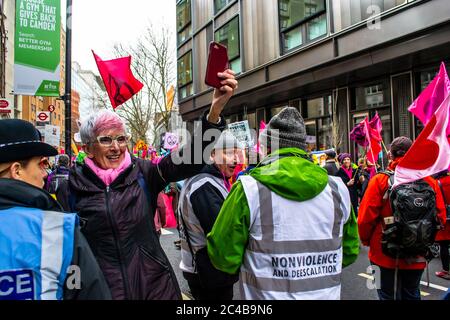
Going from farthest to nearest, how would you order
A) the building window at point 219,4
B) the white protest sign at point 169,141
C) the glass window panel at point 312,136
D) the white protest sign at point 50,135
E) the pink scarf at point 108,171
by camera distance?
the building window at point 219,4 → the glass window panel at point 312,136 → the white protest sign at point 169,141 → the white protest sign at point 50,135 → the pink scarf at point 108,171

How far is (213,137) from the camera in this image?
2273 millimetres

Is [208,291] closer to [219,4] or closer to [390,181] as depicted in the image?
[390,181]

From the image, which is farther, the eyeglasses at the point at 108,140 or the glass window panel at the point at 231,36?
the glass window panel at the point at 231,36

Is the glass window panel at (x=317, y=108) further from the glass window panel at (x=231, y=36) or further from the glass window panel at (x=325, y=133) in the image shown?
the glass window panel at (x=231, y=36)

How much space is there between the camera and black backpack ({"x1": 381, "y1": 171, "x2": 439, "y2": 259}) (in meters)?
3.34

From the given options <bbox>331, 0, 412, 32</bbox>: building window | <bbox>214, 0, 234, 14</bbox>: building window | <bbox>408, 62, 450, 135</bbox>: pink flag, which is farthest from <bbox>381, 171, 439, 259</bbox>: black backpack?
<bbox>214, 0, 234, 14</bbox>: building window

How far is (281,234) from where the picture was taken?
6.89 feet

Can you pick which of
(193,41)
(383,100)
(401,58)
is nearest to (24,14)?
(401,58)

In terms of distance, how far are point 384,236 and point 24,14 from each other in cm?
921

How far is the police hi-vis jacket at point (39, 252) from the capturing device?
143cm

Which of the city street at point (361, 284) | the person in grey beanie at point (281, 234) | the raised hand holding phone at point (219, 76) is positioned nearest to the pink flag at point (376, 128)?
the city street at point (361, 284)

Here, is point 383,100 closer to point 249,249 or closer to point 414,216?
point 414,216

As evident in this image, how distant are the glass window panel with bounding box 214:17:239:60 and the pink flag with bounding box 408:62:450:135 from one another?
1532cm

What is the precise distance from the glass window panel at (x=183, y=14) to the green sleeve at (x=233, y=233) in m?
24.9
